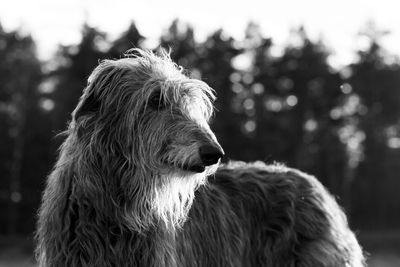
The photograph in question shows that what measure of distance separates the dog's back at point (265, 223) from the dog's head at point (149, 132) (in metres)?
0.61

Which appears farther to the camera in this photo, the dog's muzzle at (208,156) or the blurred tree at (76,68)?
the blurred tree at (76,68)

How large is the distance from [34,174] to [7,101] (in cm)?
557

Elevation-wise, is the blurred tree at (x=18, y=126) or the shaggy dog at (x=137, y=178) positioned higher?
the shaggy dog at (x=137, y=178)

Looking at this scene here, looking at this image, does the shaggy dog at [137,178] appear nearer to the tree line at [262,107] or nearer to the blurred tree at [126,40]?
the blurred tree at [126,40]

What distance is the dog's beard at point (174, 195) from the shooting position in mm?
5488

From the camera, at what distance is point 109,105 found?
5.57 metres

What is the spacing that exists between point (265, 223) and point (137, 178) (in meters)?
1.86

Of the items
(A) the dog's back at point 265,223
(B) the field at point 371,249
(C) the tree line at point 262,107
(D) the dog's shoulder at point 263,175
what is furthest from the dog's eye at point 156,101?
(C) the tree line at point 262,107

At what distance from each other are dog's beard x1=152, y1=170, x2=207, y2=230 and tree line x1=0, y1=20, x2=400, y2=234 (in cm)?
2762

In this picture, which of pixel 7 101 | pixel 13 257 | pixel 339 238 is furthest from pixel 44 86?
pixel 339 238

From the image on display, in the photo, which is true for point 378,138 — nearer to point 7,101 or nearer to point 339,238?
point 7,101

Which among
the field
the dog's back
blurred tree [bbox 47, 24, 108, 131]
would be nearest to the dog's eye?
the dog's back

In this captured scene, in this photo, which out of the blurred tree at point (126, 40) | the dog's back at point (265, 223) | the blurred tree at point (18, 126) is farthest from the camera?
the blurred tree at point (18, 126)

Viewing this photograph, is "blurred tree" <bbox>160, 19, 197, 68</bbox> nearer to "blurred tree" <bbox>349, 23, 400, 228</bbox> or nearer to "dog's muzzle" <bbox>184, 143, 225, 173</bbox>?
"blurred tree" <bbox>349, 23, 400, 228</bbox>
